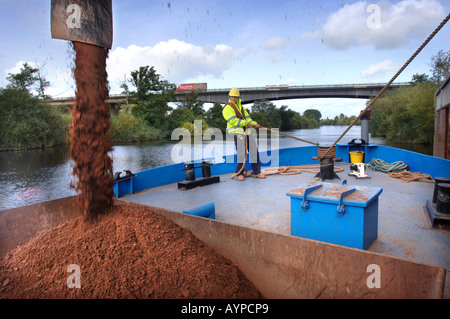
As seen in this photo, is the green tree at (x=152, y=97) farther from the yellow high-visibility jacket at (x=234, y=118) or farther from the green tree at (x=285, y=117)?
the yellow high-visibility jacket at (x=234, y=118)

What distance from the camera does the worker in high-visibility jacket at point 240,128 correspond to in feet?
18.8

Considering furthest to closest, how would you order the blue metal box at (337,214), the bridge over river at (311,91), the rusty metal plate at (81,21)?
Answer: the bridge over river at (311,91) → the blue metal box at (337,214) → the rusty metal plate at (81,21)

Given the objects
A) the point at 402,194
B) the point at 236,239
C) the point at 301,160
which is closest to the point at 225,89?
the point at 301,160

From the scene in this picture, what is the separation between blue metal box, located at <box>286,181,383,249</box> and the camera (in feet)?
7.99

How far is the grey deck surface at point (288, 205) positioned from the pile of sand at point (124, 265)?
4.50 ft

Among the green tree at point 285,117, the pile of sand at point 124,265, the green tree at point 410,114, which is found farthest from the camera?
the green tree at point 285,117

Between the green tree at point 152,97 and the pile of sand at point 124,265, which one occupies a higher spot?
the green tree at point 152,97

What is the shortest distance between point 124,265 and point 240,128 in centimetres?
434

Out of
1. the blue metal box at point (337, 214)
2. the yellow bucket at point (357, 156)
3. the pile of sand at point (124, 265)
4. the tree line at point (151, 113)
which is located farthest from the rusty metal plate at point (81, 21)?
the tree line at point (151, 113)

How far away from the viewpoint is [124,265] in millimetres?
1919

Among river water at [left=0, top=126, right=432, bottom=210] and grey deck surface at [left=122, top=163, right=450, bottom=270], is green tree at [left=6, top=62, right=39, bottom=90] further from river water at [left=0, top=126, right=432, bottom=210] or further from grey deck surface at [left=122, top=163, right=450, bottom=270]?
grey deck surface at [left=122, top=163, right=450, bottom=270]

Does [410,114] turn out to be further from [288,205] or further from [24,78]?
[24,78]
